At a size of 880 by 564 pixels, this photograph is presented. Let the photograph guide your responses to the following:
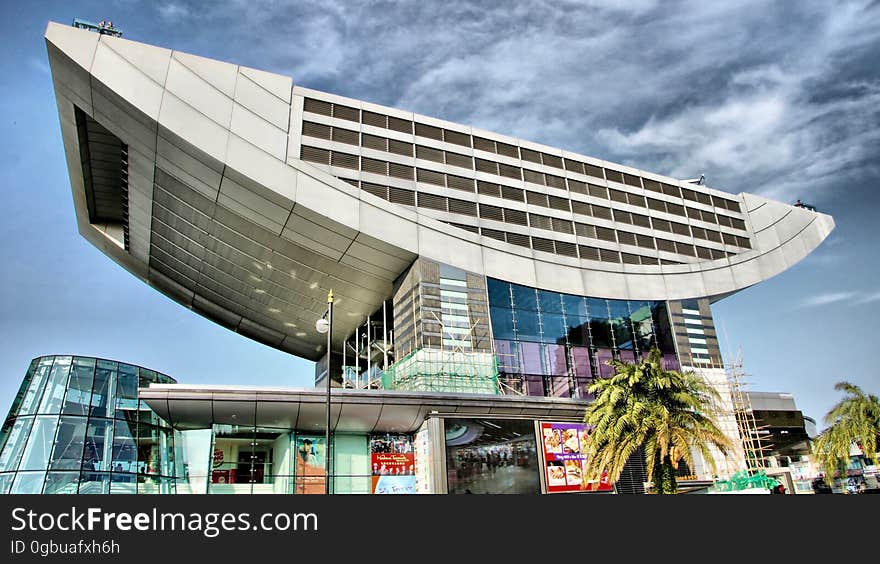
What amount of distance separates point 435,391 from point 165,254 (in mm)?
23987

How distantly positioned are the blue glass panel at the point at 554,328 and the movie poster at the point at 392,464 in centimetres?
1052

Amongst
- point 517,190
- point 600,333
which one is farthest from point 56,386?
point 600,333

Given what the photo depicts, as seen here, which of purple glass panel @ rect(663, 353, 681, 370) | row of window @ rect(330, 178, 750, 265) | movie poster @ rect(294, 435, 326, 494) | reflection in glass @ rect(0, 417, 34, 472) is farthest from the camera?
purple glass panel @ rect(663, 353, 681, 370)

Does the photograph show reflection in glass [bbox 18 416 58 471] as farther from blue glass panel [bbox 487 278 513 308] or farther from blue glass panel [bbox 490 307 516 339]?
blue glass panel [bbox 487 278 513 308]

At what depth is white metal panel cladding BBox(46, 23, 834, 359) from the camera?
3080 centimetres

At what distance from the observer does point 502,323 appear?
115ft

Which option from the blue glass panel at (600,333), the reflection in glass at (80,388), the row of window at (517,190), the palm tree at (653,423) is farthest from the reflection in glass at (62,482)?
the blue glass panel at (600,333)

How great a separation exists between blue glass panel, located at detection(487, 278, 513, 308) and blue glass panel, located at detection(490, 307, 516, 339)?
363 millimetres

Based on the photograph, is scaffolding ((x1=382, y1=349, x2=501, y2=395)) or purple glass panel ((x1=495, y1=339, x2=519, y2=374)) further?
purple glass panel ((x1=495, y1=339, x2=519, y2=374))

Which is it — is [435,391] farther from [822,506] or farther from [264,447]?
Result: [822,506]

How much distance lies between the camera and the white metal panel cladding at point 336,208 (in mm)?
30797

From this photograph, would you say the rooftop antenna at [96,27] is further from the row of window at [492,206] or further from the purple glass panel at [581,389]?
the purple glass panel at [581,389]

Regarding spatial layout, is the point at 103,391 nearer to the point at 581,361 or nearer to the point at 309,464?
the point at 309,464

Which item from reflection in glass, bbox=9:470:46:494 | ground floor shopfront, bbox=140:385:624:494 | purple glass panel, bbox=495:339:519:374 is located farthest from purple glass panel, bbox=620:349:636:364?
reflection in glass, bbox=9:470:46:494
